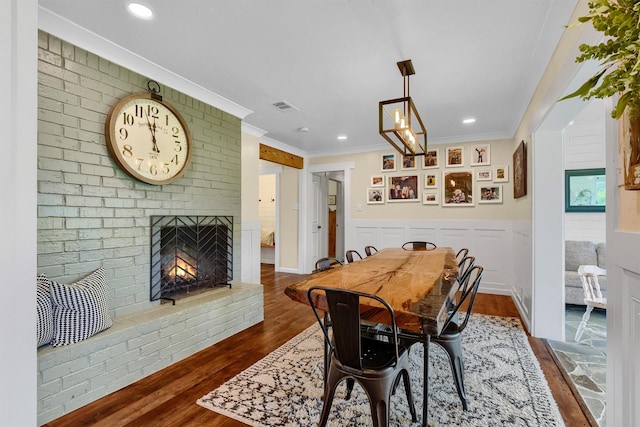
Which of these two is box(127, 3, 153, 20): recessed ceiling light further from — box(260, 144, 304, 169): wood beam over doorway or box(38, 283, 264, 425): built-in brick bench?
box(260, 144, 304, 169): wood beam over doorway

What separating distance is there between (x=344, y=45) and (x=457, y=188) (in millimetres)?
3317

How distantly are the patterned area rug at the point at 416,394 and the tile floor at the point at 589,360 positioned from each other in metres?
0.22

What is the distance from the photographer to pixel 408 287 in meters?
1.67

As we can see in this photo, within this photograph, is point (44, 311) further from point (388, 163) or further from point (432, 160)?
point (432, 160)

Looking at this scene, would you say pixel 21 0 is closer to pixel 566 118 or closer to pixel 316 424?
pixel 316 424

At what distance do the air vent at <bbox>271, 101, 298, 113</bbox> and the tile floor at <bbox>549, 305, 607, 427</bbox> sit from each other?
3468mm

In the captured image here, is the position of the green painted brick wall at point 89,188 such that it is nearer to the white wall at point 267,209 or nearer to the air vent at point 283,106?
the air vent at point 283,106

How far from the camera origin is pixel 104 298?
2061 millimetres

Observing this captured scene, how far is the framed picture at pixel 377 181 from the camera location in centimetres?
526

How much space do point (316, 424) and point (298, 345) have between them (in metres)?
1.03

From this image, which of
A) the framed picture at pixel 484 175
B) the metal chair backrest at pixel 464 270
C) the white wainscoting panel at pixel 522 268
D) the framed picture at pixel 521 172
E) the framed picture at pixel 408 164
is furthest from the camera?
the framed picture at pixel 408 164

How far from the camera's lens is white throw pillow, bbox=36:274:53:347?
1695mm

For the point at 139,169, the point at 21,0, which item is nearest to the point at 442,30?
the point at 21,0

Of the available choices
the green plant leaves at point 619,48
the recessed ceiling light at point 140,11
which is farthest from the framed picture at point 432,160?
the green plant leaves at point 619,48
